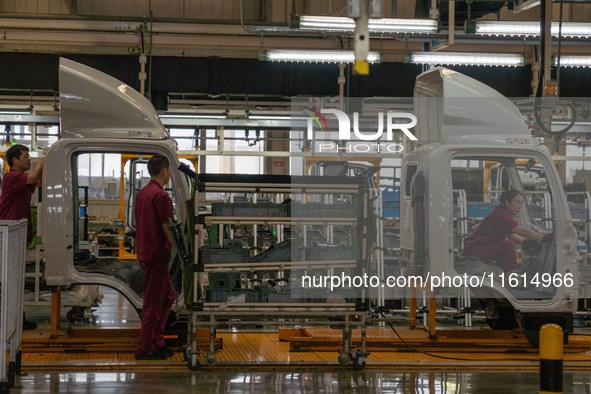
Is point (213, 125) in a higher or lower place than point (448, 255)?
higher

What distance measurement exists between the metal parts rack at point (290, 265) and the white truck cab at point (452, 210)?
2.54 feet

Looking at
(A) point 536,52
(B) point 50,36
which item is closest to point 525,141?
(A) point 536,52

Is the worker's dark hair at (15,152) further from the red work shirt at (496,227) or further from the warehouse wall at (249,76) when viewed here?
the red work shirt at (496,227)

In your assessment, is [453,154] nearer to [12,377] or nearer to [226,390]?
[226,390]

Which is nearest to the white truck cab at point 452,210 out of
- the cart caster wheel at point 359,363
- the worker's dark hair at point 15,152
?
the cart caster wheel at point 359,363

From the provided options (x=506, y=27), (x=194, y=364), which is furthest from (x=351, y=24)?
(x=194, y=364)

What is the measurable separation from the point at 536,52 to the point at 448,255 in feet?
24.4

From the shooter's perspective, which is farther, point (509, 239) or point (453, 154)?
point (509, 239)

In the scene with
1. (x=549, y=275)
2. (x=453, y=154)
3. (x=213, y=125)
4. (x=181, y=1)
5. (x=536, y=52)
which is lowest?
(x=549, y=275)

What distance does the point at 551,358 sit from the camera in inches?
170

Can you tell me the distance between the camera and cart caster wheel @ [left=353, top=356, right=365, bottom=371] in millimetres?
6840

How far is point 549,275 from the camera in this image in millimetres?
7668

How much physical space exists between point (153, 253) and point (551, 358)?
3.77 m

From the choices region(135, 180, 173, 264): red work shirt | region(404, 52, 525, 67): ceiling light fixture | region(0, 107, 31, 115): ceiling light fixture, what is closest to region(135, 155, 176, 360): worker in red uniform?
region(135, 180, 173, 264): red work shirt
